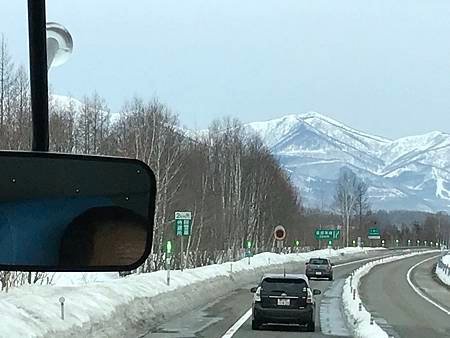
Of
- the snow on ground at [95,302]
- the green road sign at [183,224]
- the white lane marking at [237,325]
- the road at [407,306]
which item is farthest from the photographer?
the green road sign at [183,224]

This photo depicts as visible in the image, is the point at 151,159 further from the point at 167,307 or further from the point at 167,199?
the point at 167,307

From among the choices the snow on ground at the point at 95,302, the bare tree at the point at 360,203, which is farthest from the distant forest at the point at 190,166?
the bare tree at the point at 360,203

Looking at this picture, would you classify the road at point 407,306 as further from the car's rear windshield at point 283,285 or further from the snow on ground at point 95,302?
the snow on ground at point 95,302

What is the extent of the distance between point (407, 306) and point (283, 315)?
14178 millimetres


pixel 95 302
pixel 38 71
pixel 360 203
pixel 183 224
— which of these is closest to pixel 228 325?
pixel 95 302

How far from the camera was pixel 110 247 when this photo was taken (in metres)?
4.67

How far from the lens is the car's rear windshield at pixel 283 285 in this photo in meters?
24.8

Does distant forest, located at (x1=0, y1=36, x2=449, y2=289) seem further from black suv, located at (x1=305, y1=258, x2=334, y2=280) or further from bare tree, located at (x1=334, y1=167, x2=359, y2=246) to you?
bare tree, located at (x1=334, y1=167, x2=359, y2=246)

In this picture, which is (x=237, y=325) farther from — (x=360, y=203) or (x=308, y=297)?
(x=360, y=203)

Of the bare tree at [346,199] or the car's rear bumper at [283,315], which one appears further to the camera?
the bare tree at [346,199]

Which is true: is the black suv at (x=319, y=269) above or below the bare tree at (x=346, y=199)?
below

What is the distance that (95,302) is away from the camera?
73.5 ft

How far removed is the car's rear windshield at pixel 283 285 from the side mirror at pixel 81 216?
2036 cm

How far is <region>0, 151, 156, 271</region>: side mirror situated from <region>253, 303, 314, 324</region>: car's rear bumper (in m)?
19.8
